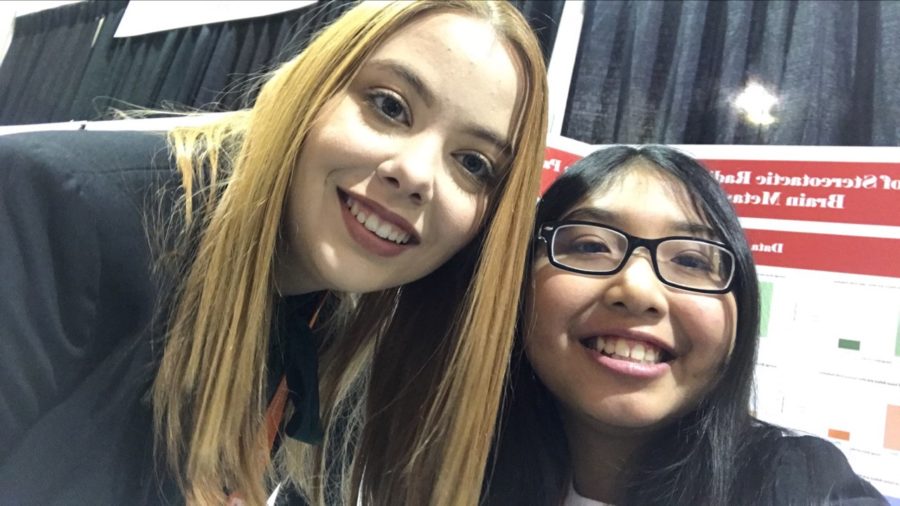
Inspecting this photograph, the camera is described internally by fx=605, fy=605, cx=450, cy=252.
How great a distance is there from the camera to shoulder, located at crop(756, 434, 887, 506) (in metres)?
0.73

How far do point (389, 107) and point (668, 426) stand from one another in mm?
544

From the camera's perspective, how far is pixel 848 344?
0.92 meters

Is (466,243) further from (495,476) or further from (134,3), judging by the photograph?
(134,3)

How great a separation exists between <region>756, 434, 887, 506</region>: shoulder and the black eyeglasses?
22 cm

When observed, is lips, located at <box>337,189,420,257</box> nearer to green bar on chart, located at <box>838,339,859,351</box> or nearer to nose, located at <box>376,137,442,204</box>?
nose, located at <box>376,137,442,204</box>

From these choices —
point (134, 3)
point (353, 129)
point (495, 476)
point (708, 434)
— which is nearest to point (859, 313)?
point (708, 434)

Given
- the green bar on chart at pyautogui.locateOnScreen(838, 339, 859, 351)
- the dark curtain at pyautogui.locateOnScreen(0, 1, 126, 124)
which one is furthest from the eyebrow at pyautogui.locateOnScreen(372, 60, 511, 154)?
the dark curtain at pyautogui.locateOnScreen(0, 1, 126, 124)

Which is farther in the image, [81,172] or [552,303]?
[552,303]

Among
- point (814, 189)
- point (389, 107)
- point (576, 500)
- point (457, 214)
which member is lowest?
point (576, 500)

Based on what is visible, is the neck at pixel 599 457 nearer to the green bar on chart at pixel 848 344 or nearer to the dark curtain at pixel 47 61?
the green bar on chart at pixel 848 344

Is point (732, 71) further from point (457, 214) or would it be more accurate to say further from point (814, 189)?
point (457, 214)

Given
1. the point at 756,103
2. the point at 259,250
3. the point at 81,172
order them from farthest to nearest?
the point at 756,103 < the point at 259,250 < the point at 81,172

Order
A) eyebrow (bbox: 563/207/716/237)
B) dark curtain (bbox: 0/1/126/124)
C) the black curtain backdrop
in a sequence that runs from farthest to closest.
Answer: dark curtain (bbox: 0/1/126/124), the black curtain backdrop, eyebrow (bbox: 563/207/716/237)

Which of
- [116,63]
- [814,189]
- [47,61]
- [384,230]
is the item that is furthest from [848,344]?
[47,61]
